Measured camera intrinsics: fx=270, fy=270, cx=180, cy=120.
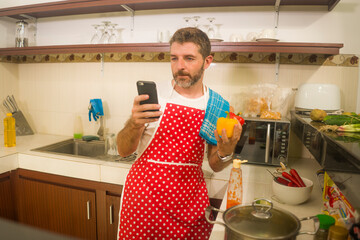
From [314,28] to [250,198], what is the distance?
51.9 inches

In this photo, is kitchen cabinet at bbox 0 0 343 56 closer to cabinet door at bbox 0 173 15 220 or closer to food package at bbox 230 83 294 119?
food package at bbox 230 83 294 119

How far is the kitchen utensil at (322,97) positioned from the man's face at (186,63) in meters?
0.81

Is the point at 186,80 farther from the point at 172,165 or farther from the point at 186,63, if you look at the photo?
the point at 172,165

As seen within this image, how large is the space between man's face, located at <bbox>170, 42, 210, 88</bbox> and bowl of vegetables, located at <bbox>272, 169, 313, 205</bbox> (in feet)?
2.05

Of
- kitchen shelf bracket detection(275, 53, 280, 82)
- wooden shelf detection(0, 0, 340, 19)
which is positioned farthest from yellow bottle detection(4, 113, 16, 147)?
kitchen shelf bracket detection(275, 53, 280, 82)

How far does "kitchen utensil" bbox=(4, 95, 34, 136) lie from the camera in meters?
2.50

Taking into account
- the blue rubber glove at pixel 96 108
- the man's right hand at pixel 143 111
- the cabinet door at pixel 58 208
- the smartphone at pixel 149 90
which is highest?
the smartphone at pixel 149 90

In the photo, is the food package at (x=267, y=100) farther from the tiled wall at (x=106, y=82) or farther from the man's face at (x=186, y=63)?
the man's face at (x=186, y=63)

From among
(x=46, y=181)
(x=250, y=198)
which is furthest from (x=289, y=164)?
(x=46, y=181)

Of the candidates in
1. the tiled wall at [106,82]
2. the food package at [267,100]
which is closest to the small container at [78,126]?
the tiled wall at [106,82]

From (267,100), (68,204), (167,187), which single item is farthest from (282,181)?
(68,204)

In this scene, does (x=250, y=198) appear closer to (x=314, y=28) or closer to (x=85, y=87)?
(x=314, y=28)

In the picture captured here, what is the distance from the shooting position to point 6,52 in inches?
90.5

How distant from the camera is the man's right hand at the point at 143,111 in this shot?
3.42 feet
